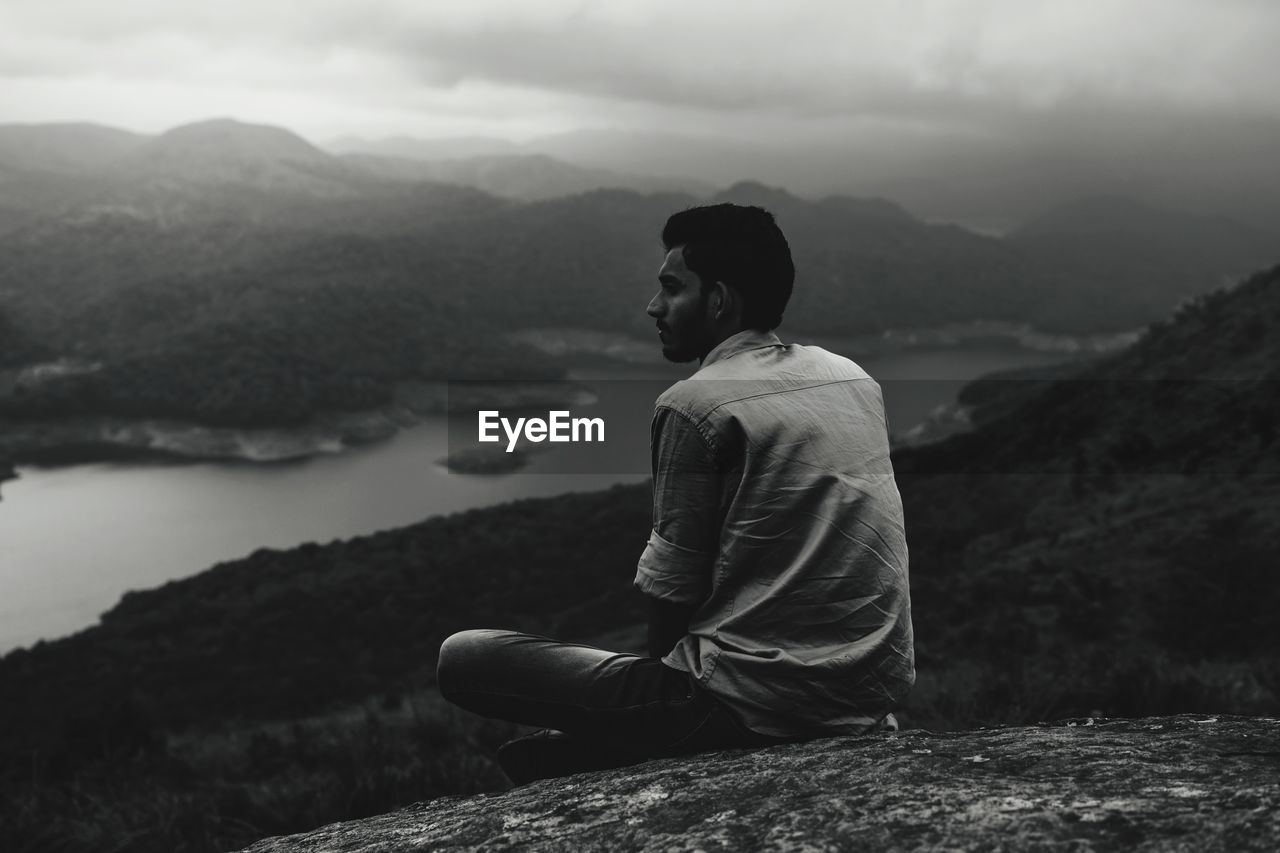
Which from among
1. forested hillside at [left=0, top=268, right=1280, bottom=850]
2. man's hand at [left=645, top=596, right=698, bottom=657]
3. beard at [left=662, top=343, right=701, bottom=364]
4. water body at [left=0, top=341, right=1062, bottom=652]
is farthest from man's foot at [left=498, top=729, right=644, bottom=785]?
water body at [left=0, top=341, right=1062, bottom=652]

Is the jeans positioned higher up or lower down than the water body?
higher up

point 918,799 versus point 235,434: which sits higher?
point 918,799

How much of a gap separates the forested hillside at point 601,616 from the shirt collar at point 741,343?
3409 mm

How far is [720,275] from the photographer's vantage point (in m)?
2.31

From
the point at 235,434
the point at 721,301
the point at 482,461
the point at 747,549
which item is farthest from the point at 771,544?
the point at 235,434

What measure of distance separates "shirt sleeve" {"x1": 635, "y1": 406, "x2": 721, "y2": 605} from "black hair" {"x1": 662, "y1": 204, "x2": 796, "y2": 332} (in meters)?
0.38

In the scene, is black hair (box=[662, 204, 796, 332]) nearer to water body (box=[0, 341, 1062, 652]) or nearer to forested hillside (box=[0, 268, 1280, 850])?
forested hillside (box=[0, 268, 1280, 850])

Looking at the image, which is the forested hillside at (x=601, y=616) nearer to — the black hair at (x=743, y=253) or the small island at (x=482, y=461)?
the black hair at (x=743, y=253)

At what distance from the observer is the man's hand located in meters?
2.19

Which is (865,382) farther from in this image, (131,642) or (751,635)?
(131,642)

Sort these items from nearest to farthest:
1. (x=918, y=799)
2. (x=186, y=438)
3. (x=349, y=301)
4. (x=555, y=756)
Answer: (x=918, y=799) < (x=555, y=756) < (x=186, y=438) < (x=349, y=301)

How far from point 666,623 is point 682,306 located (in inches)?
29.5

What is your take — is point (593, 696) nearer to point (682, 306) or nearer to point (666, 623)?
point (666, 623)

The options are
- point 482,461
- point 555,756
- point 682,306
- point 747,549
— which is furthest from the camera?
point 482,461
